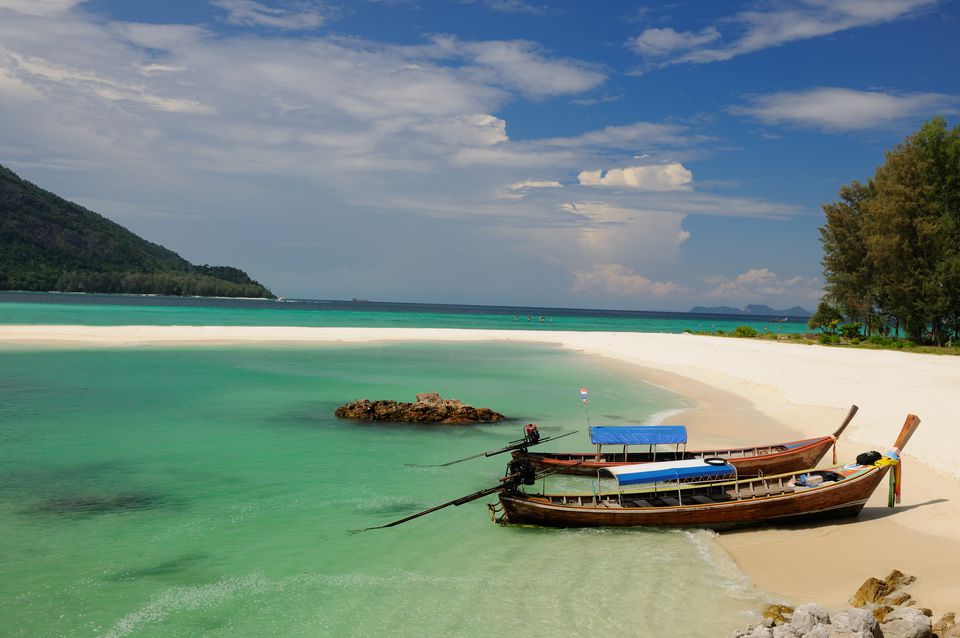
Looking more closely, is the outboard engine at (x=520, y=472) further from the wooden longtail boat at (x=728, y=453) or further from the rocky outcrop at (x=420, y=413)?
the rocky outcrop at (x=420, y=413)

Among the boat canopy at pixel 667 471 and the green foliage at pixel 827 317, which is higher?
the green foliage at pixel 827 317

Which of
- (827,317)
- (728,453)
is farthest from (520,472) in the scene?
(827,317)

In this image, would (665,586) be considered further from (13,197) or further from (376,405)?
(13,197)

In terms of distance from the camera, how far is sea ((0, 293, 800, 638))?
36.2 ft

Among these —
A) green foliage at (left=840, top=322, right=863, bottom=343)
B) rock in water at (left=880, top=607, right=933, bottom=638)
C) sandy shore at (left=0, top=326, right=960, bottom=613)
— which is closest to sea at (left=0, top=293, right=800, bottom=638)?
sandy shore at (left=0, top=326, right=960, bottom=613)

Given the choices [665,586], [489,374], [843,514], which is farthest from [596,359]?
[665,586]

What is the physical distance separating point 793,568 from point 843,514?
3.43 m

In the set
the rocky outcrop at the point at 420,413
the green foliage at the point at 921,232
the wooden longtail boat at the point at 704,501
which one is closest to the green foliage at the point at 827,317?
the green foliage at the point at 921,232

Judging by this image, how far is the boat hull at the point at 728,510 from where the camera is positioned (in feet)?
48.5

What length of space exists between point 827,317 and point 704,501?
6136cm

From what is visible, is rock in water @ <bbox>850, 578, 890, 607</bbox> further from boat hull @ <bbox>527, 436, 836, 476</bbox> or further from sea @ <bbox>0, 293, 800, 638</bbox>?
boat hull @ <bbox>527, 436, 836, 476</bbox>

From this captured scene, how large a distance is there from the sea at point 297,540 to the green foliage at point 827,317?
152ft

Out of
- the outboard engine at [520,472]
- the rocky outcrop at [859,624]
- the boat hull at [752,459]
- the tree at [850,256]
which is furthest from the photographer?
the tree at [850,256]

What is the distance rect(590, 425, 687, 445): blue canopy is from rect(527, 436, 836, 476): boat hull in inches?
28.7
